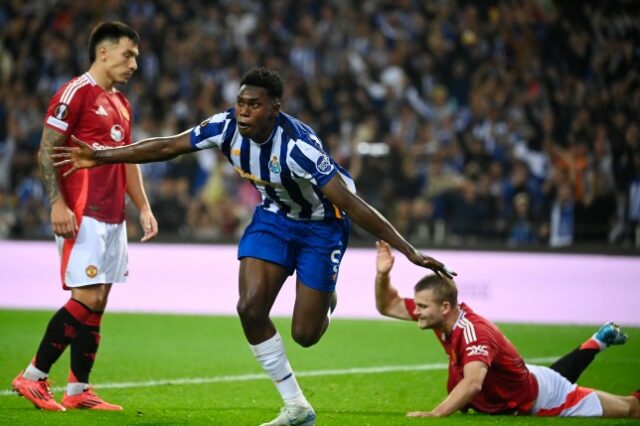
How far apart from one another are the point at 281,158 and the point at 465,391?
6.52 ft

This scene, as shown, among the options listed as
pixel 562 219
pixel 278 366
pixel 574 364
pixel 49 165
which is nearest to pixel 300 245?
pixel 278 366

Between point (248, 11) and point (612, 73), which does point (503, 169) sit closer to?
point (612, 73)

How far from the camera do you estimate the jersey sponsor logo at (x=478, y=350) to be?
6.90 meters

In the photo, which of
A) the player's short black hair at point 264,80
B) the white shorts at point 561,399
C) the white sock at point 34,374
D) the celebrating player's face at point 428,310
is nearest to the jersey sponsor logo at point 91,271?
the white sock at point 34,374

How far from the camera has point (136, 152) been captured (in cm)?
632

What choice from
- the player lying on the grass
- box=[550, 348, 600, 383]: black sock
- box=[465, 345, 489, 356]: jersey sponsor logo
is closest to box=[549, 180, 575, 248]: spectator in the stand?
box=[550, 348, 600, 383]: black sock

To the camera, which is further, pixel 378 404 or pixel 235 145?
pixel 378 404

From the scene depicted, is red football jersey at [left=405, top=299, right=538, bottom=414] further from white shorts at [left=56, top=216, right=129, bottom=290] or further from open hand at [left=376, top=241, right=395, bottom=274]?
white shorts at [left=56, top=216, right=129, bottom=290]

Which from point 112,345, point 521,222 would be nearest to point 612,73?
point 521,222

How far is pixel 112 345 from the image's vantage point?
11.3 metres

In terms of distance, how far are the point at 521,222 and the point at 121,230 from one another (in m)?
8.38

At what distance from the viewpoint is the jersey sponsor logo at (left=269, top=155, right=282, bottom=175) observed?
6188mm

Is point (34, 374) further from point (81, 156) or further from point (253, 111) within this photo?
point (253, 111)

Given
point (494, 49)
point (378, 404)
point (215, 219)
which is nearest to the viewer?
point (378, 404)
